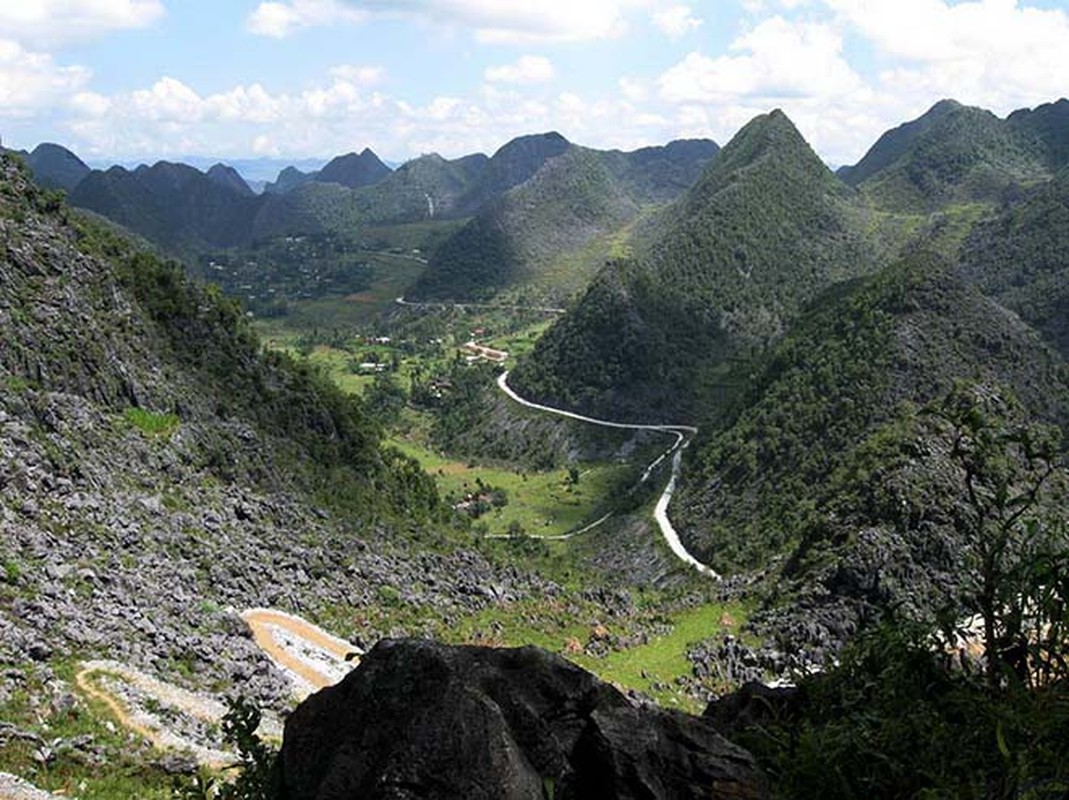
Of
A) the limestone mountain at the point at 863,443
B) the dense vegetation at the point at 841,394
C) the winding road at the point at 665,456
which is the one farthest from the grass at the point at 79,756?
the dense vegetation at the point at 841,394

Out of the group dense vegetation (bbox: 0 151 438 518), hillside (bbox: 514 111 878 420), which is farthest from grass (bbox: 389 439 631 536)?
dense vegetation (bbox: 0 151 438 518)

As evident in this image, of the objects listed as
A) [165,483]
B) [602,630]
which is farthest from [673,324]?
[165,483]

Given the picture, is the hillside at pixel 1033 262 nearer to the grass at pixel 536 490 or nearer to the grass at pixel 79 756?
the grass at pixel 536 490

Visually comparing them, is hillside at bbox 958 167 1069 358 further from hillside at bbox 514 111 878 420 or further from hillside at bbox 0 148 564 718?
hillside at bbox 0 148 564 718

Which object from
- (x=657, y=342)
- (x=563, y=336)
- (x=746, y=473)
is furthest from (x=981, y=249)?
(x=746, y=473)

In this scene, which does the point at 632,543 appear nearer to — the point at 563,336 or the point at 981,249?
the point at 563,336

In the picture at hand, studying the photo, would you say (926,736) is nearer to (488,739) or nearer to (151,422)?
(488,739)
